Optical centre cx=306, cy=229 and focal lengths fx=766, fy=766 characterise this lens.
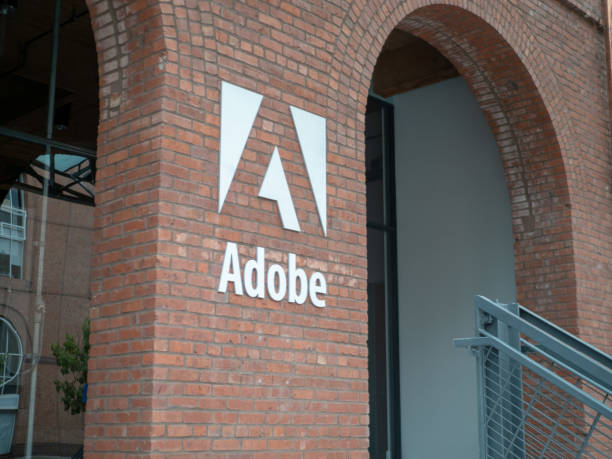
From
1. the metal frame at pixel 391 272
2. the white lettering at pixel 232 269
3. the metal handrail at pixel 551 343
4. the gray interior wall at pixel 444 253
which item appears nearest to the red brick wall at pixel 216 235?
the white lettering at pixel 232 269

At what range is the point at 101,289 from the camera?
14.4ft

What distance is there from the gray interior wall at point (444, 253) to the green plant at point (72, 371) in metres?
5.01

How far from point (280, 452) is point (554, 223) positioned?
15.3ft

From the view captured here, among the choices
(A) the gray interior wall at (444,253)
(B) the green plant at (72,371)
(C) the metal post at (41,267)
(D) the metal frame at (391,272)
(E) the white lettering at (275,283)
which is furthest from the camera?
(D) the metal frame at (391,272)

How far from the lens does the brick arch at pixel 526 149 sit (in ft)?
25.0

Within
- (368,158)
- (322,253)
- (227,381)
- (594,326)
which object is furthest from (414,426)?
(227,381)

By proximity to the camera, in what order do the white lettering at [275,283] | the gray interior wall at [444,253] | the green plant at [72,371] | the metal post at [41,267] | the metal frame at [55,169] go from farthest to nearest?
the gray interior wall at [444,253] < the metal frame at [55,169] < the green plant at [72,371] < the metal post at [41,267] < the white lettering at [275,283]

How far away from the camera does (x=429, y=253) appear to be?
1007 centimetres

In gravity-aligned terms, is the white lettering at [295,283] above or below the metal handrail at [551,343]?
above

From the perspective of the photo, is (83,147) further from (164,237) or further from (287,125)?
(164,237)

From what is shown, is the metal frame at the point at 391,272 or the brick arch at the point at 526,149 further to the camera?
the metal frame at the point at 391,272

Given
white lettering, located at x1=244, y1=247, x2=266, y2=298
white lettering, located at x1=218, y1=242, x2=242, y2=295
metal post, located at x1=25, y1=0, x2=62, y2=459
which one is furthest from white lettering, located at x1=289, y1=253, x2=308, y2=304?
metal post, located at x1=25, y1=0, x2=62, y2=459

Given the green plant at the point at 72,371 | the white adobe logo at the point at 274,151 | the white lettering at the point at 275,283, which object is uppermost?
the white adobe logo at the point at 274,151

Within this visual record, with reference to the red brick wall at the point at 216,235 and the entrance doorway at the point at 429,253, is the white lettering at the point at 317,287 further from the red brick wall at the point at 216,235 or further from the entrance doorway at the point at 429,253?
the entrance doorway at the point at 429,253
